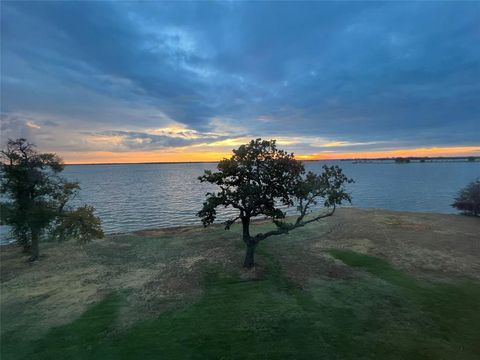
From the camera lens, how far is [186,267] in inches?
955

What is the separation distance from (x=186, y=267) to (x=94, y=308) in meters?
7.68

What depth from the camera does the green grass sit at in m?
13.2

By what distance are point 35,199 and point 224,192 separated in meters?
17.6

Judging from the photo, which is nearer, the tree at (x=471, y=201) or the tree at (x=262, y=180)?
the tree at (x=262, y=180)

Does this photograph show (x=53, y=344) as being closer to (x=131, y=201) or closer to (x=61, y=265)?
(x=61, y=265)

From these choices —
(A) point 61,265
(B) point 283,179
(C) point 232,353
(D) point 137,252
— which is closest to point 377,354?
(C) point 232,353

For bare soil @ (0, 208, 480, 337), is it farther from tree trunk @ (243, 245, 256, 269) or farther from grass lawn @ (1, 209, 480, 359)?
tree trunk @ (243, 245, 256, 269)

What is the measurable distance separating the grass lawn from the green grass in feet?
0.21

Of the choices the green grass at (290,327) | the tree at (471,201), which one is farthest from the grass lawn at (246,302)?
the tree at (471,201)

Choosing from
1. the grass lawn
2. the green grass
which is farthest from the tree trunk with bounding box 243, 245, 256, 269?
the green grass

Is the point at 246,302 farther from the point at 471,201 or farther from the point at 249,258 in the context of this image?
the point at 471,201

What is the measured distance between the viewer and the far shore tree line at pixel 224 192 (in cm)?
2222

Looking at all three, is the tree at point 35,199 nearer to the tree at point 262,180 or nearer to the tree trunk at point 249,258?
the tree at point 262,180

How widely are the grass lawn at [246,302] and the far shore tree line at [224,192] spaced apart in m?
2.94
